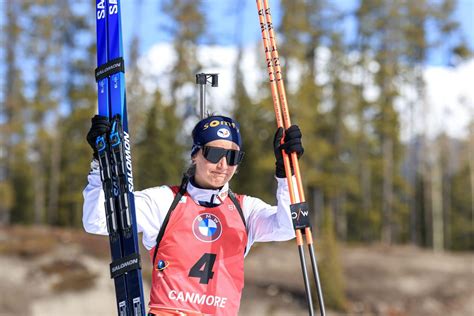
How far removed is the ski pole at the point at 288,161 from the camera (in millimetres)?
3883

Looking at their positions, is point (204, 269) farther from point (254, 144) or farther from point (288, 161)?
point (254, 144)

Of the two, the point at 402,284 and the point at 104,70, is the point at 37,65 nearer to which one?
the point at 402,284

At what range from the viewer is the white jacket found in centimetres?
382

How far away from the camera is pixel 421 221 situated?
132ft

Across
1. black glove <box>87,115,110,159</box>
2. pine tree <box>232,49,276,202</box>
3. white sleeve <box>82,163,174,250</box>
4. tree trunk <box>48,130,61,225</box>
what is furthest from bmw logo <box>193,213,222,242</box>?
tree trunk <box>48,130,61,225</box>

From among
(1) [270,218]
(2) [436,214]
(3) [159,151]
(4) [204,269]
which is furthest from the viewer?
(2) [436,214]

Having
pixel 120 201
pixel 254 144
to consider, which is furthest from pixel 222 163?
pixel 254 144

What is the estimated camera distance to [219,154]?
3.91m

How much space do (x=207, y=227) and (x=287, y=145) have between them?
61 centimetres

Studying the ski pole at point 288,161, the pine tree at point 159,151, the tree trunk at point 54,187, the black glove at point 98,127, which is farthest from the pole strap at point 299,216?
the tree trunk at point 54,187

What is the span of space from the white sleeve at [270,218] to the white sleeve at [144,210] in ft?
1.51

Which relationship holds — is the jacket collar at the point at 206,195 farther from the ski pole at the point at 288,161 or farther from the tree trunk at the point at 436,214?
the tree trunk at the point at 436,214

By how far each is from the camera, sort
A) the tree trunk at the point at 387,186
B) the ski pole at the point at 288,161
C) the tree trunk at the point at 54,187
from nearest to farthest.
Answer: the ski pole at the point at 288,161, the tree trunk at the point at 54,187, the tree trunk at the point at 387,186

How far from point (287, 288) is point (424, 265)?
678cm
